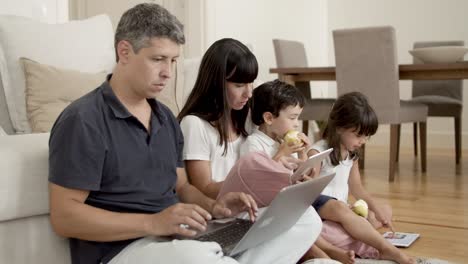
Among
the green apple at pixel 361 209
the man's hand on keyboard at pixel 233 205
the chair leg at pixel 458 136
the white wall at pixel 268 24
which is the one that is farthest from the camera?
the white wall at pixel 268 24

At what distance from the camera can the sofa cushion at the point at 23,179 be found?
1.36 m

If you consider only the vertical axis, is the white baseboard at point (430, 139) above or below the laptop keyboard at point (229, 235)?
below

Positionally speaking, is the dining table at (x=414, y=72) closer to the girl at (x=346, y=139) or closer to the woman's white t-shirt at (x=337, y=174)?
the girl at (x=346, y=139)

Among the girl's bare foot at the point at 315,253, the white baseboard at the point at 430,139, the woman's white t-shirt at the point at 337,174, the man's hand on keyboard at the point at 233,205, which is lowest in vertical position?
the white baseboard at the point at 430,139

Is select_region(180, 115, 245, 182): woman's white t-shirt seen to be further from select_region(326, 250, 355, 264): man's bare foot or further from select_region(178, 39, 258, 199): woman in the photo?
select_region(326, 250, 355, 264): man's bare foot

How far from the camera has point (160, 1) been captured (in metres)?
4.57

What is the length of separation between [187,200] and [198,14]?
3.03 meters

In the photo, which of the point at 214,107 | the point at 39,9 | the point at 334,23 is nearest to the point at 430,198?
the point at 214,107

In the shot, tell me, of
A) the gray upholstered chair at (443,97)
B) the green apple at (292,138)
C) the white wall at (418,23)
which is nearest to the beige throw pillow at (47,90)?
the green apple at (292,138)

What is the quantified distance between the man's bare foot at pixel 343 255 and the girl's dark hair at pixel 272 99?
1.65ft

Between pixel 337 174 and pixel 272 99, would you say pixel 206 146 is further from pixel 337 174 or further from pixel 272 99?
pixel 337 174

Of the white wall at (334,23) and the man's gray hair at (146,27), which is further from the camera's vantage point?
the white wall at (334,23)

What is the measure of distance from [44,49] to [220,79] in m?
0.77

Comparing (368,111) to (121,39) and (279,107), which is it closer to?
(279,107)
